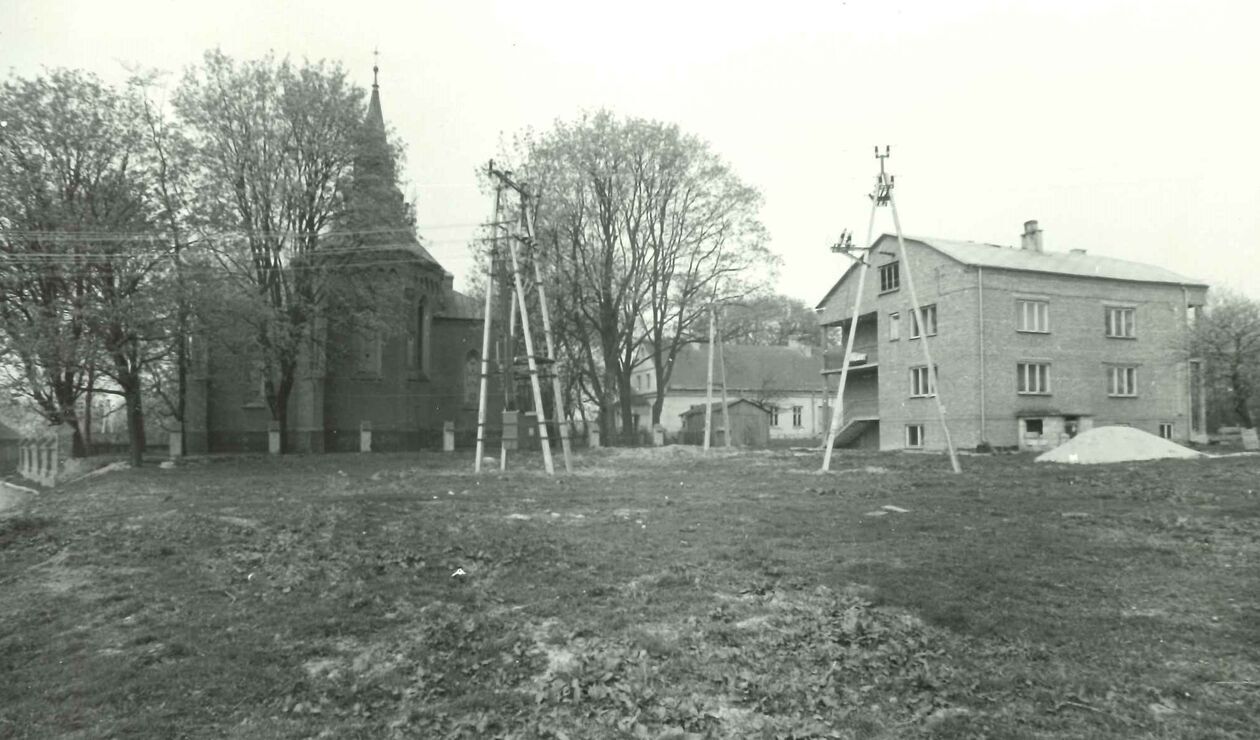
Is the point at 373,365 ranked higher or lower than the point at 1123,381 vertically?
higher

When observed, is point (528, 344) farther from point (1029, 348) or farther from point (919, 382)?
point (1029, 348)

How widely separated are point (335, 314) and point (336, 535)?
2488 cm

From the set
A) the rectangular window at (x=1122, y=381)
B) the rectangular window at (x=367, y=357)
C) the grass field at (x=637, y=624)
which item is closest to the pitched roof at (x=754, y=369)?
the rectangular window at (x=367, y=357)

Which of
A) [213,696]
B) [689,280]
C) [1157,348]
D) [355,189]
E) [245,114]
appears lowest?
[213,696]

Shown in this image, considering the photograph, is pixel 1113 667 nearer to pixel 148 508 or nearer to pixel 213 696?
pixel 213 696

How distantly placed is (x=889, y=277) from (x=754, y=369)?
32.8m

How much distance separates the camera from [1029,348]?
115ft

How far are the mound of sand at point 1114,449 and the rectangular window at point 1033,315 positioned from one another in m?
8.87

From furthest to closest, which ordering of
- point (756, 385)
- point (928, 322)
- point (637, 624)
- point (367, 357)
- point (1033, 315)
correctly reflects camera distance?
point (756, 385), point (367, 357), point (928, 322), point (1033, 315), point (637, 624)

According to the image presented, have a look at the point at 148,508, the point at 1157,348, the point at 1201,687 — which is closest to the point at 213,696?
the point at 1201,687

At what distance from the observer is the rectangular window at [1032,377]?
34.8 meters

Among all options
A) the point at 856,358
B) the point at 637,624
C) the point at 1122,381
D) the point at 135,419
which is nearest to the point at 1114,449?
the point at 1122,381

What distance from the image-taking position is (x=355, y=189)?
3328 cm

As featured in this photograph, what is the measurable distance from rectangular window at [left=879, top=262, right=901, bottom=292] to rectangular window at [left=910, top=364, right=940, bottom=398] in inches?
169
